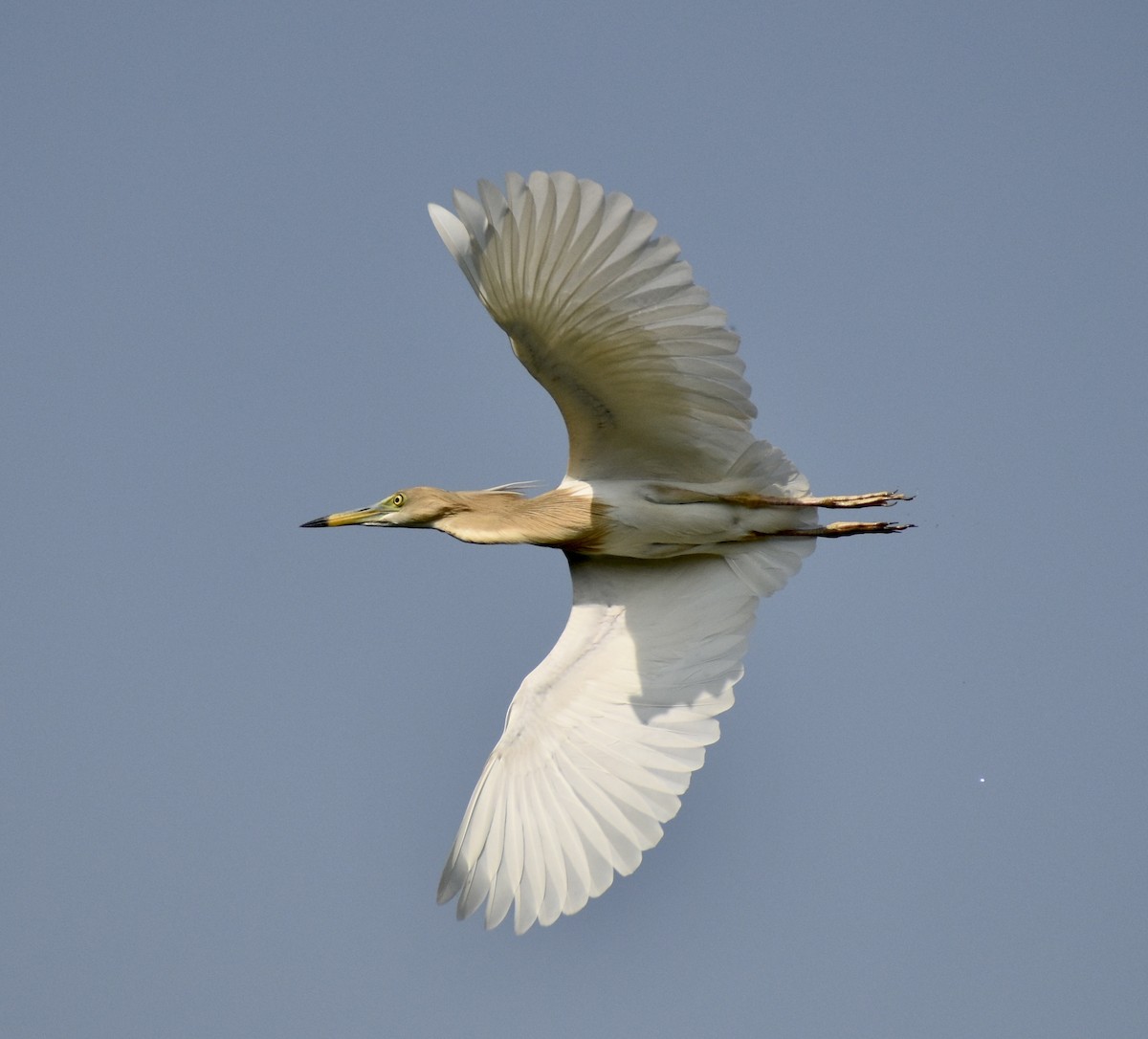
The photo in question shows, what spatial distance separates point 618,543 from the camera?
876 centimetres

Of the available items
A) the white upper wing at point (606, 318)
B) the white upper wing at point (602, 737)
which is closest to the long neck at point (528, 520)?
the white upper wing at point (606, 318)

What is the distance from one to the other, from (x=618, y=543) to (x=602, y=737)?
3.56ft

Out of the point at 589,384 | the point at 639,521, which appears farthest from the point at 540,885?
the point at 589,384

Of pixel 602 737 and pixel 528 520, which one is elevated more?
pixel 528 520

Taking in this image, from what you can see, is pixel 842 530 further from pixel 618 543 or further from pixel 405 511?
pixel 405 511

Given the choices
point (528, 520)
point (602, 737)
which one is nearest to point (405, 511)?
point (528, 520)

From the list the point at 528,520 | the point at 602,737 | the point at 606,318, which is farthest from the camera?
the point at 602,737

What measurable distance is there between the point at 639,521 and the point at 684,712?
111 cm

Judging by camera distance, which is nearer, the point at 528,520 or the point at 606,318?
the point at 606,318

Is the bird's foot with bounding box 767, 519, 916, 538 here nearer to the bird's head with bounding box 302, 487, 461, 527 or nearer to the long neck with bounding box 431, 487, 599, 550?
the long neck with bounding box 431, 487, 599, 550

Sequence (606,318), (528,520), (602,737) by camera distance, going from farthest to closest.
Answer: (602,737) < (528,520) < (606,318)

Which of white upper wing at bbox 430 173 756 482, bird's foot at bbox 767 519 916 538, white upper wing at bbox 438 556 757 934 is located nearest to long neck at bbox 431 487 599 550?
white upper wing at bbox 430 173 756 482

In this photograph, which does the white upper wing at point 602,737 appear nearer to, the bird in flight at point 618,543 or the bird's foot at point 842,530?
the bird in flight at point 618,543

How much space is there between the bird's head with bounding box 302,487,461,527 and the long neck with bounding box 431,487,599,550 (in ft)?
0.30
